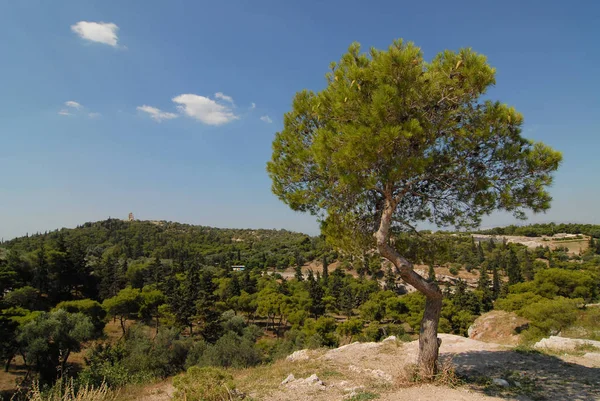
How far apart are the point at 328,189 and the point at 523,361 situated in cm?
663

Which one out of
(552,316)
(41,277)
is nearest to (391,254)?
(552,316)

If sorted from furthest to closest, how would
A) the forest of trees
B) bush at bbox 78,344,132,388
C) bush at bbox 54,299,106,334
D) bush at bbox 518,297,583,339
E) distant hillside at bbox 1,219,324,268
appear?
1. distant hillside at bbox 1,219,324,268
2. bush at bbox 54,299,106,334
3. bush at bbox 518,297,583,339
4. the forest of trees
5. bush at bbox 78,344,132,388

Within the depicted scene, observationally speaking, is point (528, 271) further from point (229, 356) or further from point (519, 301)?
point (229, 356)

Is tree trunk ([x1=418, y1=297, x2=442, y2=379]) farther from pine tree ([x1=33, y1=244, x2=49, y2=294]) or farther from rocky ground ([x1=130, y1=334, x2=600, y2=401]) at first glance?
pine tree ([x1=33, y1=244, x2=49, y2=294])

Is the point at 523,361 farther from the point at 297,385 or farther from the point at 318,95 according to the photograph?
the point at 318,95

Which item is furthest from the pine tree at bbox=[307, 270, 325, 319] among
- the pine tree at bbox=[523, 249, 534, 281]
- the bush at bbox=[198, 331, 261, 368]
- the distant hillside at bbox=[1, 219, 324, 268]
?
the pine tree at bbox=[523, 249, 534, 281]

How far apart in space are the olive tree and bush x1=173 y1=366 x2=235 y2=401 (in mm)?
3158

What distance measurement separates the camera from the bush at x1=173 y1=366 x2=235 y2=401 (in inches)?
209

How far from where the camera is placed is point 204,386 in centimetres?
550

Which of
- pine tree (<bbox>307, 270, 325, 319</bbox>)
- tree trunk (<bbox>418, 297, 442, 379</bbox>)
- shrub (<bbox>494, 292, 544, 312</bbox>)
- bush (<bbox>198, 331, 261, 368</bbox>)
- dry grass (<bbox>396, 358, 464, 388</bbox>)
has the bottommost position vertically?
pine tree (<bbox>307, 270, 325, 319</bbox>)

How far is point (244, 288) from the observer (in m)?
48.6

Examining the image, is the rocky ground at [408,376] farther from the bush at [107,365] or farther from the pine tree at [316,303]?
the pine tree at [316,303]

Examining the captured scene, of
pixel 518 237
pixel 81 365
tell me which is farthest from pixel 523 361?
pixel 518 237

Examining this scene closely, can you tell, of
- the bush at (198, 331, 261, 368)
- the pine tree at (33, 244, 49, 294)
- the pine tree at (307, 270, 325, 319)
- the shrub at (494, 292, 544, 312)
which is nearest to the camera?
the bush at (198, 331, 261, 368)
